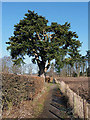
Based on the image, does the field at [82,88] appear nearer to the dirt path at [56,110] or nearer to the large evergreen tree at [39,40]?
the dirt path at [56,110]

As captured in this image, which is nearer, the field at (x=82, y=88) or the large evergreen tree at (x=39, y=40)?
the field at (x=82, y=88)

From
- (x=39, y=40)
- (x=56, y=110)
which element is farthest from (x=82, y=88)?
(x=39, y=40)

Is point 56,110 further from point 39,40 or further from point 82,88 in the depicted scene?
point 39,40

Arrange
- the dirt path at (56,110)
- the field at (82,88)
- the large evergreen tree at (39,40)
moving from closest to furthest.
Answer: the dirt path at (56,110), the field at (82,88), the large evergreen tree at (39,40)

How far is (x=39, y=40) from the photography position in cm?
1808

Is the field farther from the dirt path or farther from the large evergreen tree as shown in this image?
the large evergreen tree

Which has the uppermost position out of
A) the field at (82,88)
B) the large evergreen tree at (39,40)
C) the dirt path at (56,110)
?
the large evergreen tree at (39,40)

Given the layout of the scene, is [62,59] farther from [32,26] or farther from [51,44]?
[32,26]

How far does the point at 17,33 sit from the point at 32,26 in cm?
292

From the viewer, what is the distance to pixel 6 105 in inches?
185

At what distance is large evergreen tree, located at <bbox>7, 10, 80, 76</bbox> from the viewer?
17672mm

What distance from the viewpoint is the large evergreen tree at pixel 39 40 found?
17672mm

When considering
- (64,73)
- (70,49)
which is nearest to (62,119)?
(70,49)

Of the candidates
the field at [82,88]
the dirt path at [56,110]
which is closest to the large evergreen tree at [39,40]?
the field at [82,88]
